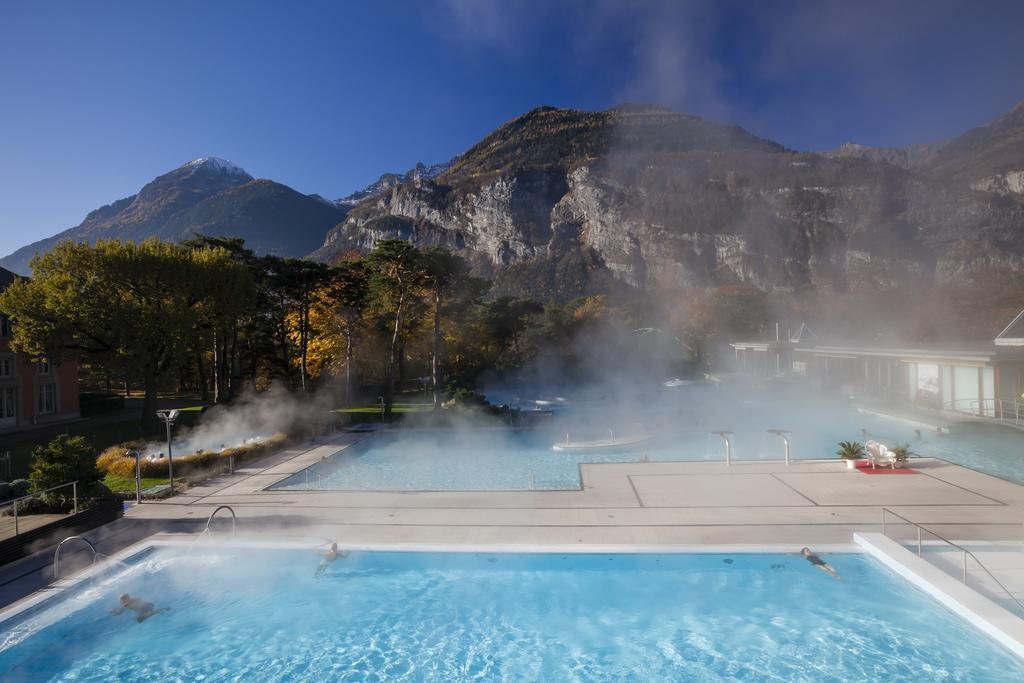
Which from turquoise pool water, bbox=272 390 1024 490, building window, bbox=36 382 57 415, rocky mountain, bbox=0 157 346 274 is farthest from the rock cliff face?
building window, bbox=36 382 57 415

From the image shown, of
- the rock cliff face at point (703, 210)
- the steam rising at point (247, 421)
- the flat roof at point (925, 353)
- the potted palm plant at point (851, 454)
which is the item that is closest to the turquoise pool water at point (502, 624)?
the potted palm plant at point (851, 454)

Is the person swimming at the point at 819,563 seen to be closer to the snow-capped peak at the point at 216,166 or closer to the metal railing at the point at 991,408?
the metal railing at the point at 991,408

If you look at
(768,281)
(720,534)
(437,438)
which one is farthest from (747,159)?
(720,534)

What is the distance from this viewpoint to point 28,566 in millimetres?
8383

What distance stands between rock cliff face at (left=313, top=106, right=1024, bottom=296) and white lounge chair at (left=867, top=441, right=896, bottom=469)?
242ft

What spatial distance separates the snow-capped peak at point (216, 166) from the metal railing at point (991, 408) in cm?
19457

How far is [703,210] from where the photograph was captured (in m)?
98.6

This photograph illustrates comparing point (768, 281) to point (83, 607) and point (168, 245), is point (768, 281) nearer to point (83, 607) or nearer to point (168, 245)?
point (168, 245)

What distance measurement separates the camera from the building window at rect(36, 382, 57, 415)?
79.1ft

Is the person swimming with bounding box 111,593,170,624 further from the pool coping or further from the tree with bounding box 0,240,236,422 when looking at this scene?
the tree with bounding box 0,240,236,422

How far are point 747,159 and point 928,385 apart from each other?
3759 inches

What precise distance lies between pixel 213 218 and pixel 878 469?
13134 cm

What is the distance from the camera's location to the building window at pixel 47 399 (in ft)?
79.1

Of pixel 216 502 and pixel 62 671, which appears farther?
pixel 216 502
